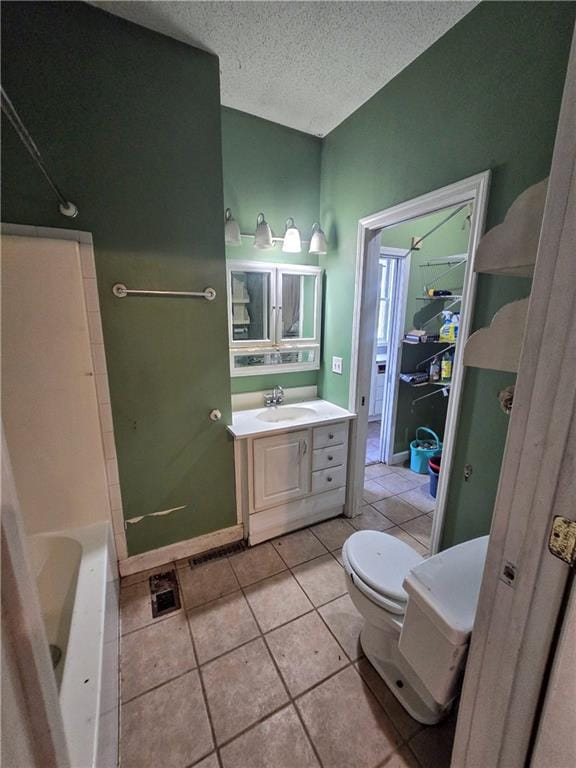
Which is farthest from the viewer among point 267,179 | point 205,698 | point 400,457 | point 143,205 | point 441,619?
point 400,457

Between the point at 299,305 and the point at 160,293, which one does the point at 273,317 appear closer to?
the point at 299,305

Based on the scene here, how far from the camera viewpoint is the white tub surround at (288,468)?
6.30 feet

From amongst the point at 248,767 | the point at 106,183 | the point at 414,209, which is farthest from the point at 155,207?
the point at 248,767

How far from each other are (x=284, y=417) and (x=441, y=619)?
1580mm

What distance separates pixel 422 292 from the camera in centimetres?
291

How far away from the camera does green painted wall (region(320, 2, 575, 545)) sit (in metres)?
1.09

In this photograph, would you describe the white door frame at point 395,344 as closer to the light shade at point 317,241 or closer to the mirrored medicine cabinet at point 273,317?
the light shade at point 317,241

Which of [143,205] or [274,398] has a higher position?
[143,205]

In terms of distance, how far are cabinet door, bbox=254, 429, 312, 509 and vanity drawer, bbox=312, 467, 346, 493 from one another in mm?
73

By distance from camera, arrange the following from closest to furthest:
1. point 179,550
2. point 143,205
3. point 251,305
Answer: point 143,205, point 179,550, point 251,305

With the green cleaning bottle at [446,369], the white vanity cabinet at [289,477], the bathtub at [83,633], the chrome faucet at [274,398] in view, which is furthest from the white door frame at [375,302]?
the bathtub at [83,633]

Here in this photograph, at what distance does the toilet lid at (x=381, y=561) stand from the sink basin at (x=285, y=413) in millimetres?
991

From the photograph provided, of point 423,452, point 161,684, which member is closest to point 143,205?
point 161,684

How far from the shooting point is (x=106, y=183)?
1.44 metres
